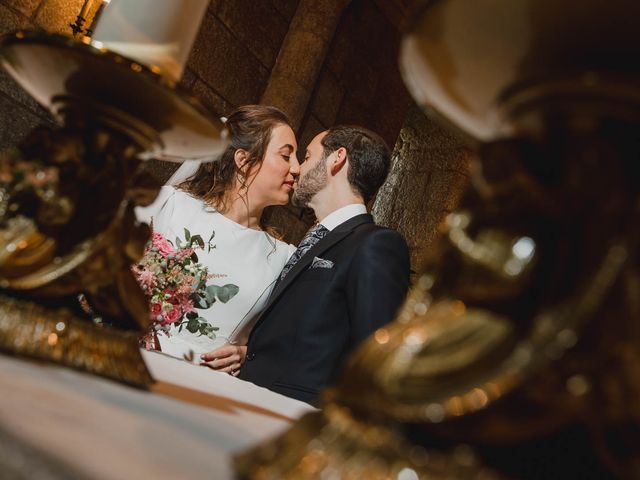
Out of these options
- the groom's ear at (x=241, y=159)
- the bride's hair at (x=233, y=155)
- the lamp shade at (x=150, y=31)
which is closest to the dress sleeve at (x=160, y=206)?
the bride's hair at (x=233, y=155)

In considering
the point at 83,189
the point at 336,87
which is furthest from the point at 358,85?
the point at 83,189

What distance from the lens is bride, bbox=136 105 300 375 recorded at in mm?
2652

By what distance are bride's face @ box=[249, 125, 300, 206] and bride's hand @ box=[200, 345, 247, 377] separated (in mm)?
1076

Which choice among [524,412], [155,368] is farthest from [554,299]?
[155,368]

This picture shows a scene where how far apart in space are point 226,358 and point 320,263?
0.61 metres

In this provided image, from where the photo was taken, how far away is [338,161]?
3.35 metres

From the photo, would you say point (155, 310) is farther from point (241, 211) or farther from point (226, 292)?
point (241, 211)

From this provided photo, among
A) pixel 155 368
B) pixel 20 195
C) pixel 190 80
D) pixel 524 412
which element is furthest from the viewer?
pixel 190 80

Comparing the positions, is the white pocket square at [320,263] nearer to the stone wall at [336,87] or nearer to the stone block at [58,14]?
the stone wall at [336,87]

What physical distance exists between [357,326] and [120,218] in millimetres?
1693

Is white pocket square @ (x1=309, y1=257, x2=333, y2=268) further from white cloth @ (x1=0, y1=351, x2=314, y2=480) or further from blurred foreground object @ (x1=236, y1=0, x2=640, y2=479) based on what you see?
blurred foreground object @ (x1=236, y1=0, x2=640, y2=479)

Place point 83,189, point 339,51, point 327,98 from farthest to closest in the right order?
point 339,51
point 327,98
point 83,189

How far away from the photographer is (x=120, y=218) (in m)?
0.73

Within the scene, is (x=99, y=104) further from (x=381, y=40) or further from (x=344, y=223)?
(x=381, y=40)
